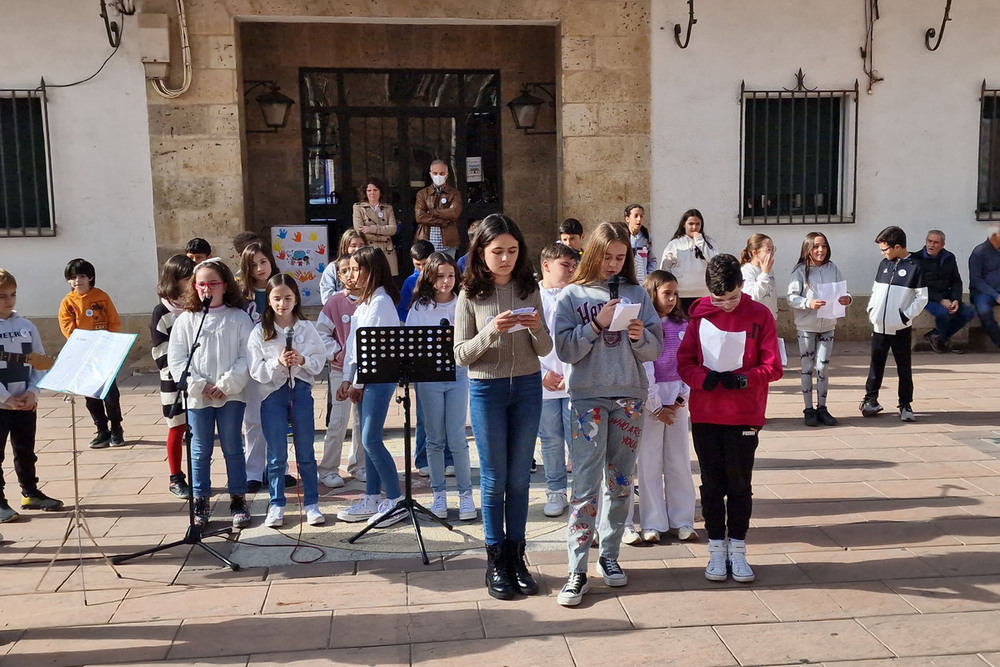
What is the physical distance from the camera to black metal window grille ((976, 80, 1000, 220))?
40.8ft

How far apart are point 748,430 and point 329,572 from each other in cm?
235

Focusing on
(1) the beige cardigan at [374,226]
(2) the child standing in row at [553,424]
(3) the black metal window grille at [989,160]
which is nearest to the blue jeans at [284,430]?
(2) the child standing in row at [553,424]

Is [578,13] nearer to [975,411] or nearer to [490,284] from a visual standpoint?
[975,411]

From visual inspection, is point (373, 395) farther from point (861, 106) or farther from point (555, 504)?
point (861, 106)

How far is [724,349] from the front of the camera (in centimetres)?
501

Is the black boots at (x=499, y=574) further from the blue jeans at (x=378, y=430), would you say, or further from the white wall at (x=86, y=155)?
the white wall at (x=86, y=155)

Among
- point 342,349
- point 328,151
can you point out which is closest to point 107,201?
point 328,151

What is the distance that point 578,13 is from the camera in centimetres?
1164

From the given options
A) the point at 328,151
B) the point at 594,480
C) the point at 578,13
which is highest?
the point at 578,13

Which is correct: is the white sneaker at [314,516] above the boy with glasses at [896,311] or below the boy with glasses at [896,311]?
below

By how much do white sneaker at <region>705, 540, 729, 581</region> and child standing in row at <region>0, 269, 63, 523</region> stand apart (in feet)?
13.9

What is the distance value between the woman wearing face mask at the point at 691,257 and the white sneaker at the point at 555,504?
14.1 ft

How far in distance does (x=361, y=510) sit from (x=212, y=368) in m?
1.29

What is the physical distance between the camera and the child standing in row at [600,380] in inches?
190
